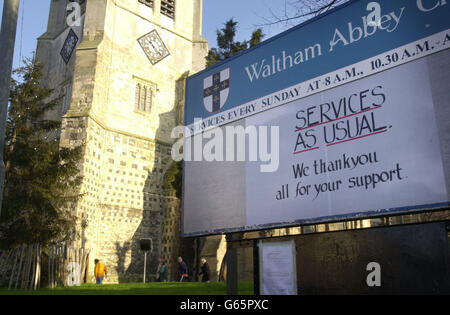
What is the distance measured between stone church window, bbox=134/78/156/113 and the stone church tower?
0.19ft

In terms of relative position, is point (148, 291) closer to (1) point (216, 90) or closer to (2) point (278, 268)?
(1) point (216, 90)

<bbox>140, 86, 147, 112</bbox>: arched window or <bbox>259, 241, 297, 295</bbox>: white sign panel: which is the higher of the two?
<bbox>140, 86, 147, 112</bbox>: arched window

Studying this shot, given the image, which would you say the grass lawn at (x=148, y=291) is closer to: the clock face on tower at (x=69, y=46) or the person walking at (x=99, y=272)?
the person walking at (x=99, y=272)

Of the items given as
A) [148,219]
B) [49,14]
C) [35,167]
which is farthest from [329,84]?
[49,14]

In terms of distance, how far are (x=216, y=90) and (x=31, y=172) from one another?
9554 millimetres

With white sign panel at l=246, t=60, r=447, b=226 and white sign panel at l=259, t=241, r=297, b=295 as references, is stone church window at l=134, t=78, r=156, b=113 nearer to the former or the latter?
white sign panel at l=246, t=60, r=447, b=226

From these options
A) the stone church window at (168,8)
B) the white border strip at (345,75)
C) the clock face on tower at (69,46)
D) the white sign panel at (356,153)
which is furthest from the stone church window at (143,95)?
the white sign panel at (356,153)

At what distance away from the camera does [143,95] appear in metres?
23.9

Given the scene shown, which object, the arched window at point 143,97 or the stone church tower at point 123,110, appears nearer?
the stone church tower at point 123,110

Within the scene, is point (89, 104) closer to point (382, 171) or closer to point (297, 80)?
point (297, 80)

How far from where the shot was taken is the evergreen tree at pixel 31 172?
13375 millimetres

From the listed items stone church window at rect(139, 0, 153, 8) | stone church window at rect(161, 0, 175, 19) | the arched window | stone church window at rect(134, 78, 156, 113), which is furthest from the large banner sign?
stone church window at rect(161, 0, 175, 19)

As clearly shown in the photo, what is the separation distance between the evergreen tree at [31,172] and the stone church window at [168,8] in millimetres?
12898

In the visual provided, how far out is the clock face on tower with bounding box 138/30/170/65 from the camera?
968 inches
